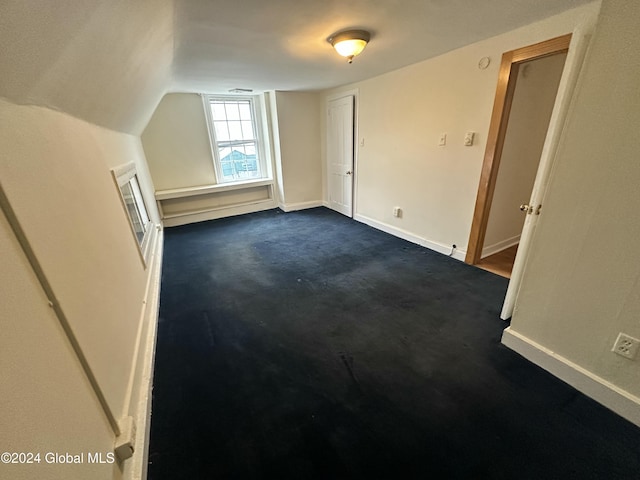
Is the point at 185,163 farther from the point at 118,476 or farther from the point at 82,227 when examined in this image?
the point at 118,476

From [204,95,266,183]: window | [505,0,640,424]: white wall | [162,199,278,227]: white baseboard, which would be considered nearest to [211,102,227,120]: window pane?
[204,95,266,183]: window

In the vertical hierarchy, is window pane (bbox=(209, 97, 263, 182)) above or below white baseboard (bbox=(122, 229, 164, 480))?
above

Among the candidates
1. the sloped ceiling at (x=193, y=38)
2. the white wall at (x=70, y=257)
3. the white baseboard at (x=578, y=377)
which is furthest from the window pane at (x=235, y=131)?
the white baseboard at (x=578, y=377)

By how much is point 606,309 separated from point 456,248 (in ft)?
5.51

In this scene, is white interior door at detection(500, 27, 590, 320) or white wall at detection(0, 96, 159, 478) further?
white interior door at detection(500, 27, 590, 320)

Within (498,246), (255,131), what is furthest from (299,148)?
(498,246)

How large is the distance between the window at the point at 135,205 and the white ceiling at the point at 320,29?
3.77ft

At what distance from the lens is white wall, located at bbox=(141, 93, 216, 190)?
426cm

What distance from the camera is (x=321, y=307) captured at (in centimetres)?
222

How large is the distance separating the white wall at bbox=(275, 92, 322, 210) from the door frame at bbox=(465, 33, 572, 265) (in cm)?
310

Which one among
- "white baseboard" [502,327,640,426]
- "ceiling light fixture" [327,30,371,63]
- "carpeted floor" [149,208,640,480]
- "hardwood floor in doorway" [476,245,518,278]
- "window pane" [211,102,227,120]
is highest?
"ceiling light fixture" [327,30,371,63]

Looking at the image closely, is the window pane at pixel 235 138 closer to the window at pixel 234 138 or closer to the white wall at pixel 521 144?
the window at pixel 234 138

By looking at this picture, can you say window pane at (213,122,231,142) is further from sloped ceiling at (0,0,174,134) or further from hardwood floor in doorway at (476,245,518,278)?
hardwood floor in doorway at (476,245,518,278)

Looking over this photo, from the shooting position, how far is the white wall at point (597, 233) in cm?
111
